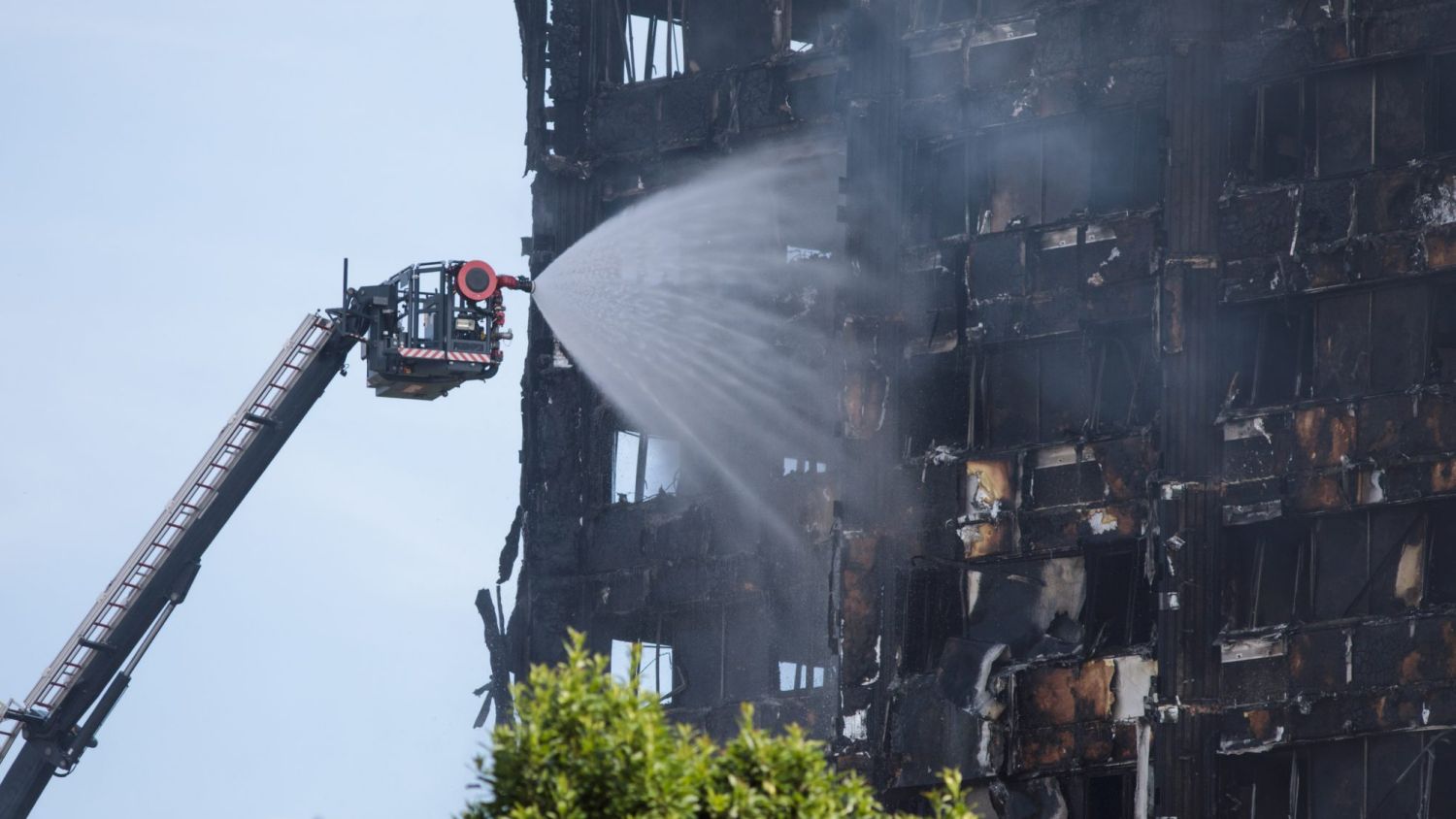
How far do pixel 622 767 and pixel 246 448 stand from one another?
43.1 feet

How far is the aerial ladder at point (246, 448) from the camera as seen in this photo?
3484 cm

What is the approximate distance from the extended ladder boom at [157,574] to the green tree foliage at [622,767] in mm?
11616

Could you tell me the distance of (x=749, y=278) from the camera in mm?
47125

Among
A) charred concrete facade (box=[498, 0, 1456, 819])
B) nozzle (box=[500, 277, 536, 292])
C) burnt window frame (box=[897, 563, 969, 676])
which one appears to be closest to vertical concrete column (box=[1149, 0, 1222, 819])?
charred concrete facade (box=[498, 0, 1456, 819])

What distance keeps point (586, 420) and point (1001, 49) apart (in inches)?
387

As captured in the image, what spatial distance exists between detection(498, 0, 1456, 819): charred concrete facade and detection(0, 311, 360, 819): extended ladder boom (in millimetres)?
11421

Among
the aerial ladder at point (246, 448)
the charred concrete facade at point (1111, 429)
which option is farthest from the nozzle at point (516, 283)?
the charred concrete facade at point (1111, 429)

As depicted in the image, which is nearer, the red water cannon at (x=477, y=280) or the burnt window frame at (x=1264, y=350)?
the red water cannon at (x=477, y=280)

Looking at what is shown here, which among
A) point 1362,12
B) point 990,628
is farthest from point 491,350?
point 1362,12

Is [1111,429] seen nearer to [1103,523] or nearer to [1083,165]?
[1103,523]

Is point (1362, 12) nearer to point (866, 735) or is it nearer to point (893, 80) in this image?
point (893, 80)

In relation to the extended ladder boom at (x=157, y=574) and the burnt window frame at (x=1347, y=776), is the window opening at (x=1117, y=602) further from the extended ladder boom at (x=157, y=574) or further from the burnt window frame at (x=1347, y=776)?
the extended ladder boom at (x=157, y=574)

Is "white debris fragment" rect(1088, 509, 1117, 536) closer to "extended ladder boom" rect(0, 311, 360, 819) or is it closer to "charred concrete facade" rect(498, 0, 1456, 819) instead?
"charred concrete facade" rect(498, 0, 1456, 819)

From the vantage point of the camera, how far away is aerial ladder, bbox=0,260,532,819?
3484 centimetres
